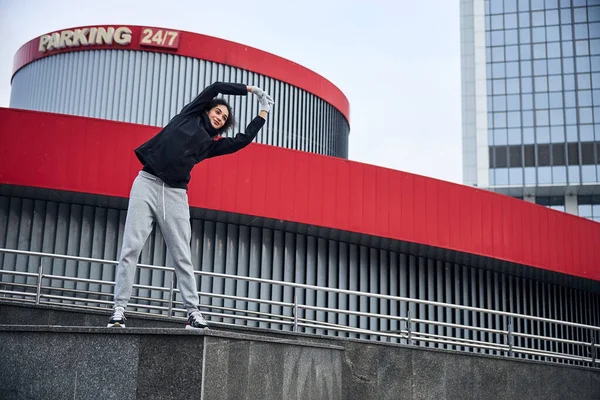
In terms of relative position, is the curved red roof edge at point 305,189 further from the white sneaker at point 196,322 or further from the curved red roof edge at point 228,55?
the curved red roof edge at point 228,55

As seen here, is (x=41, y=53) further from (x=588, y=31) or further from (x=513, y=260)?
(x=588, y=31)

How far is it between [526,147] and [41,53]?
4839cm

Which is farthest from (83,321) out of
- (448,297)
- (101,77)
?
(101,77)

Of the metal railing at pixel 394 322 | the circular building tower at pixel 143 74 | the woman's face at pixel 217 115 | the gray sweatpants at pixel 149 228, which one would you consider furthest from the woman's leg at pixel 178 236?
the circular building tower at pixel 143 74

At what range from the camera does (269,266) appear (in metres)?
14.3

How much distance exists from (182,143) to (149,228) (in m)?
0.72

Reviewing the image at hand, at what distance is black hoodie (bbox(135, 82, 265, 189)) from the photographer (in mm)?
6211

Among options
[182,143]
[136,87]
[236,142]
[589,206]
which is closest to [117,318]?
[182,143]

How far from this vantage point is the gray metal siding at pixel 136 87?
21922mm

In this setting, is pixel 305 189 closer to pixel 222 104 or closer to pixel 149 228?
pixel 222 104

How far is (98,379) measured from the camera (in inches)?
232

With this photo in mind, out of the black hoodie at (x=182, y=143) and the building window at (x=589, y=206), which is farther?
the building window at (x=589, y=206)

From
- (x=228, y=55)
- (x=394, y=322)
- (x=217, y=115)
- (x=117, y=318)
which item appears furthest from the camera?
(x=228, y=55)

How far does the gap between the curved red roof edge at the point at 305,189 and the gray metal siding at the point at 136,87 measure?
27.2 ft
